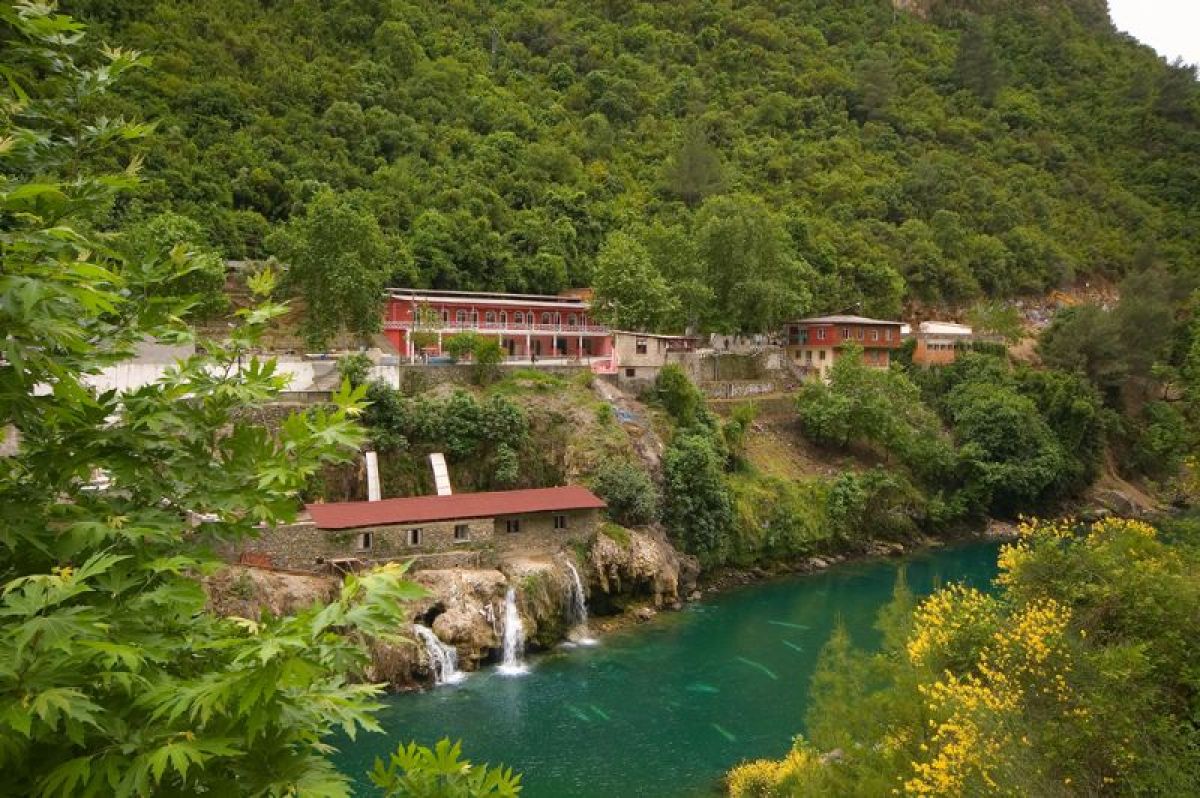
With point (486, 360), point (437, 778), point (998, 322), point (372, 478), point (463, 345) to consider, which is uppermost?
point (998, 322)

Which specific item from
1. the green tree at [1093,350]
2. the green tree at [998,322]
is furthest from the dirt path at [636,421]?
the green tree at [998,322]

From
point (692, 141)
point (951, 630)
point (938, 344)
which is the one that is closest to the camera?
point (951, 630)

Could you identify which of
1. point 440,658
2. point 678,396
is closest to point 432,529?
point 440,658

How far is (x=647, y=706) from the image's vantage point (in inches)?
985

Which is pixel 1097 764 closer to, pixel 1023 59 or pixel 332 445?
pixel 332 445

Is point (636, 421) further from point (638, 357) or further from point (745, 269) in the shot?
point (745, 269)

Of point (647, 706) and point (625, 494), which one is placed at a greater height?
point (625, 494)

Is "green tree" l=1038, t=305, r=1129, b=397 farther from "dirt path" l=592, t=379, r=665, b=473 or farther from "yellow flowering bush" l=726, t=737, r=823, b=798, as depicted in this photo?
"yellow flowering bush" l=726, t=737, r=823, b=798

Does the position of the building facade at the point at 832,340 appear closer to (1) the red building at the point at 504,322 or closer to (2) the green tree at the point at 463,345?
(1) the red building at the point at 504,322

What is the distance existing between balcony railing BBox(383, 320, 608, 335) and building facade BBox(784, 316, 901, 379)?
16.3 meters

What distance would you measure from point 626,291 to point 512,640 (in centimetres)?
2578

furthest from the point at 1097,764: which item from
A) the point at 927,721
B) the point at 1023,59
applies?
the point at 1023,59

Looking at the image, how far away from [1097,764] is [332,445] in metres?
13.0

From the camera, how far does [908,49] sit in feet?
352
